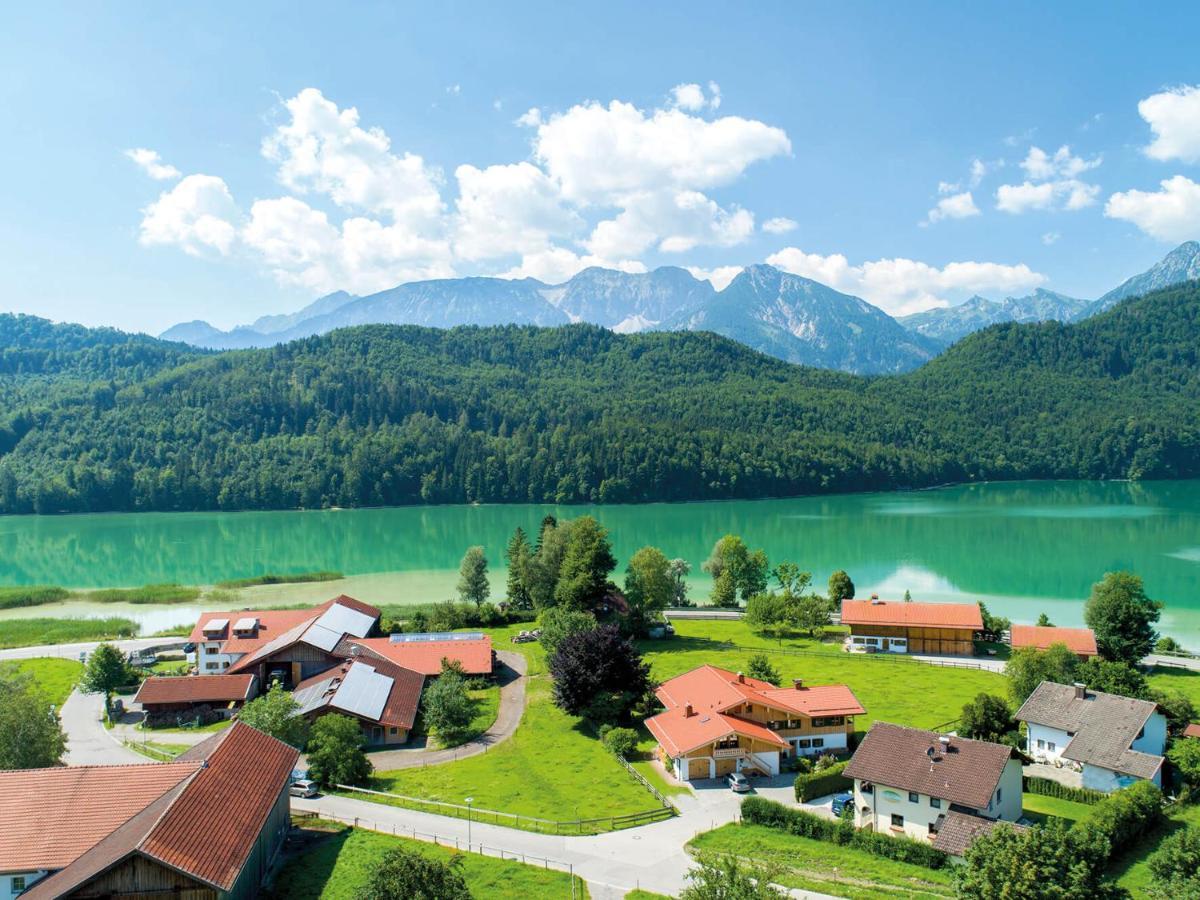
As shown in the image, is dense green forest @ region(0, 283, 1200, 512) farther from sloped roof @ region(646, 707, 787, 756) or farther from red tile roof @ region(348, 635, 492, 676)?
sloped roof @ region(646, 707, 787, 756)

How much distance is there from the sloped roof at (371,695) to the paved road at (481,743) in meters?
1.75

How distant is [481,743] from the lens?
31.0m

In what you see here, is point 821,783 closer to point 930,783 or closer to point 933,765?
point 933,765

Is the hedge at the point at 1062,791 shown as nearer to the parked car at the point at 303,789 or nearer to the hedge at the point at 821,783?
the hedge at the point at 821,783

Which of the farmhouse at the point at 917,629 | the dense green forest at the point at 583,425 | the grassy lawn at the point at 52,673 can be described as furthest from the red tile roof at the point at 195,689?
the dense green forest at the point at 583,425

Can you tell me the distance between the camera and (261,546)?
89938mm

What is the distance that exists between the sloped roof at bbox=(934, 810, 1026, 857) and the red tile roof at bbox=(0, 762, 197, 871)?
1845 cm

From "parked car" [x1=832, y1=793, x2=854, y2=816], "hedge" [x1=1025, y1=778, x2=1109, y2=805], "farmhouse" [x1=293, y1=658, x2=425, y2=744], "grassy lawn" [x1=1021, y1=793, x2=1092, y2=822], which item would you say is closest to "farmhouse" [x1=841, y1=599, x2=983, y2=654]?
"hedge" [x1=1025, y1=778, x2=1109, y2=805]

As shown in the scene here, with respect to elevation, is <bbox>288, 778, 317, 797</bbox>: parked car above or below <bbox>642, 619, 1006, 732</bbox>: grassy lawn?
below

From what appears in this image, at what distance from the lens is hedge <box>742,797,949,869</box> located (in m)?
20.8

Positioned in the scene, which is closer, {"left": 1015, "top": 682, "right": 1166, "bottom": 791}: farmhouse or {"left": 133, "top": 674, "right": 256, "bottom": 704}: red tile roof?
{"left": 1015, "top": 682, "right": 1166, "bottom": 791}: farmhouse

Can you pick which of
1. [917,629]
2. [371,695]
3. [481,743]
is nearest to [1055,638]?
[917,629]

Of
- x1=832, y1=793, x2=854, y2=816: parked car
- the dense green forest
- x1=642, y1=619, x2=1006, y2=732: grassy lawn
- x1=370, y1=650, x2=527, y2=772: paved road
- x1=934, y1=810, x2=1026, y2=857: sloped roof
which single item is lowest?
x1=370, y1=650, x2=527, y2=772: paved road

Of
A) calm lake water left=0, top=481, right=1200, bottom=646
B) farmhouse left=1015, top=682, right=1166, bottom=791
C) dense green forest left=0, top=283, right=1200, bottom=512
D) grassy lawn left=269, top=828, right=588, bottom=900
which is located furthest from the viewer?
dense green forest left=0, top=283, right=1200, bottom=512
